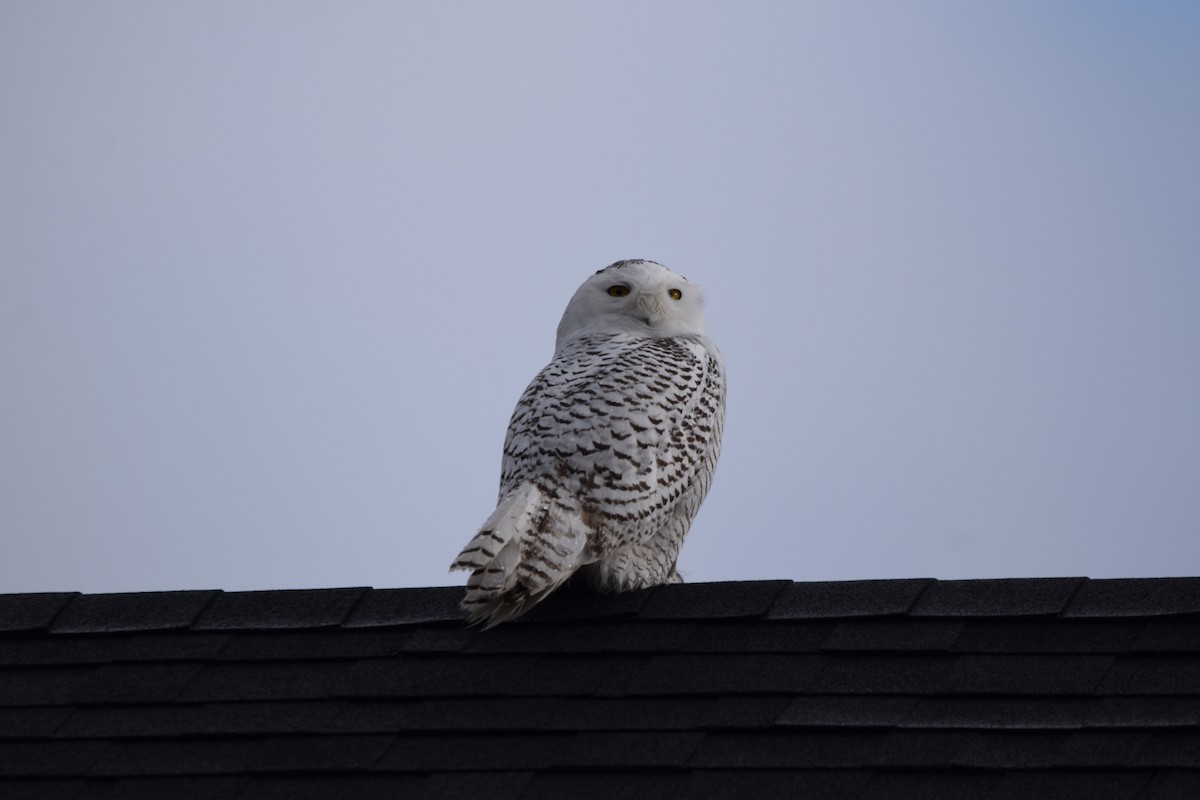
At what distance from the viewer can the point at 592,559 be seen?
12.8 ft

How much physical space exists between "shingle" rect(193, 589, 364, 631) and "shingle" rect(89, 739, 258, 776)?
414 mm

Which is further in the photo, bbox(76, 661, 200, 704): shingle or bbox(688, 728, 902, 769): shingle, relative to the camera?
bbox(76, 661, 200, 704): shingle

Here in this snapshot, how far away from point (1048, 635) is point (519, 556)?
3.91 ft

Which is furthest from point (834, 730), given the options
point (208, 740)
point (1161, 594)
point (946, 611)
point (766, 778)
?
point (208, 740)

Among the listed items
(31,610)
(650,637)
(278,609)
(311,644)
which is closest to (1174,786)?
(650,637)

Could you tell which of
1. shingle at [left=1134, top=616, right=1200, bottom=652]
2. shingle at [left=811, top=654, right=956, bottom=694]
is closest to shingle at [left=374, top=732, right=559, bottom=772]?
shingle at [left=811, top=654, right=956, bottom=694]

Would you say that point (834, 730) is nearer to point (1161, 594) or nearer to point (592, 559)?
point (1161, 594)

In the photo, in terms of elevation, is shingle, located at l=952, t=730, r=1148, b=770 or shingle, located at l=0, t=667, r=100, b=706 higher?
shingle, located at l=0, t=667, r=100, b=706

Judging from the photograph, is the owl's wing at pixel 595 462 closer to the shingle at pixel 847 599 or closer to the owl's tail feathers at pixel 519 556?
the owl's tail feathers at pixel 519 556

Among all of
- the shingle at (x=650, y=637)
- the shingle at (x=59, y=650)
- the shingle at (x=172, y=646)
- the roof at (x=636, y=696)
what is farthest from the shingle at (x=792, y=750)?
the shingle at (x=59, y=650)

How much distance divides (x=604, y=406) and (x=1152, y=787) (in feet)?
6.27

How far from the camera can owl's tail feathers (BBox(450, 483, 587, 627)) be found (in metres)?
3.51

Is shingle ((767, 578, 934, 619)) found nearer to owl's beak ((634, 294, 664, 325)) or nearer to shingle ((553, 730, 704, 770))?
shingle ((553, 730, 704, 770))

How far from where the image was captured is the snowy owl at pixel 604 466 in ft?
12.0
